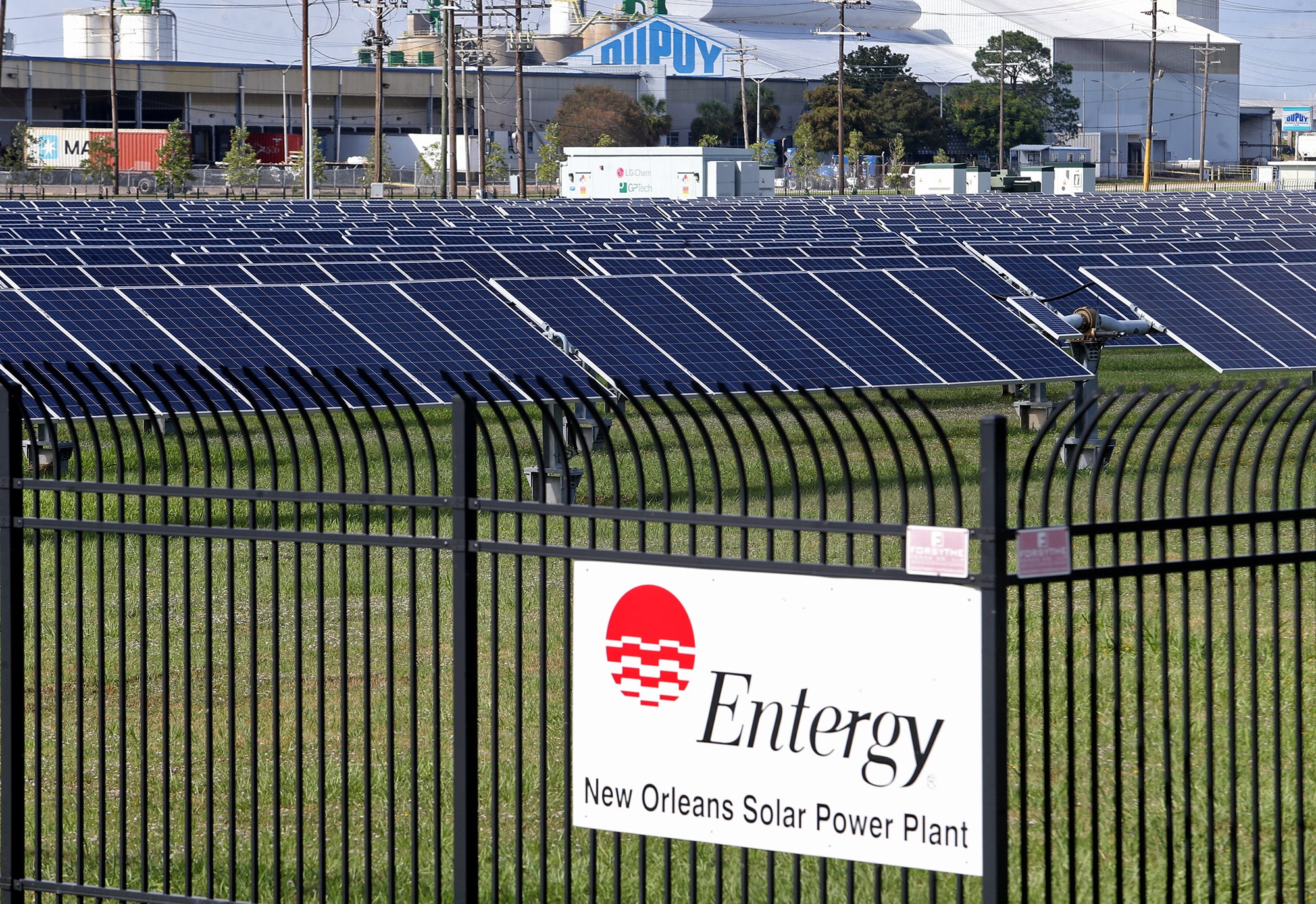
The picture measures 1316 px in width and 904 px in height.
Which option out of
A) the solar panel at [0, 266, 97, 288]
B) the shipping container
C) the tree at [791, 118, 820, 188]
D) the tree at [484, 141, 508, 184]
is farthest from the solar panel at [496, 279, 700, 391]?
the shipping container

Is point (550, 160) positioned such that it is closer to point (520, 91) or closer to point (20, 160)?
point (520, 91)

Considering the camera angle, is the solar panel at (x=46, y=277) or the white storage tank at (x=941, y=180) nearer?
the solar panel at (x=46, y=277)

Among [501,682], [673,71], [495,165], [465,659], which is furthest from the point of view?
[673,71]

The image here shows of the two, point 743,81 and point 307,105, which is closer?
point 307,105

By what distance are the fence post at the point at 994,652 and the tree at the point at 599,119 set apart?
123811 millimetres

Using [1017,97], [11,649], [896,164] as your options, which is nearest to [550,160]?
[896,164]

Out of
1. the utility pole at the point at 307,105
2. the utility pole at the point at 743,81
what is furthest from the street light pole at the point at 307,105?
the utility pole at the point at 743,81

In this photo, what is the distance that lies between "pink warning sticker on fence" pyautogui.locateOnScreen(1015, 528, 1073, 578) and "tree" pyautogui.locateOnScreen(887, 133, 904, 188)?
10568 cm

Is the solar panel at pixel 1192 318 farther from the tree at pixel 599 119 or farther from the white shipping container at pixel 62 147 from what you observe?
the tree at pixel 599 119

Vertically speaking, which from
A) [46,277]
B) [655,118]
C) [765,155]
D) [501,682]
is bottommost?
[501,682]

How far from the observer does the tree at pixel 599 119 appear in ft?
418

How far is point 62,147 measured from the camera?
363 ft

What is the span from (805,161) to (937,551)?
104709mm

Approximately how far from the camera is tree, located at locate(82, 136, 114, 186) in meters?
89.8
